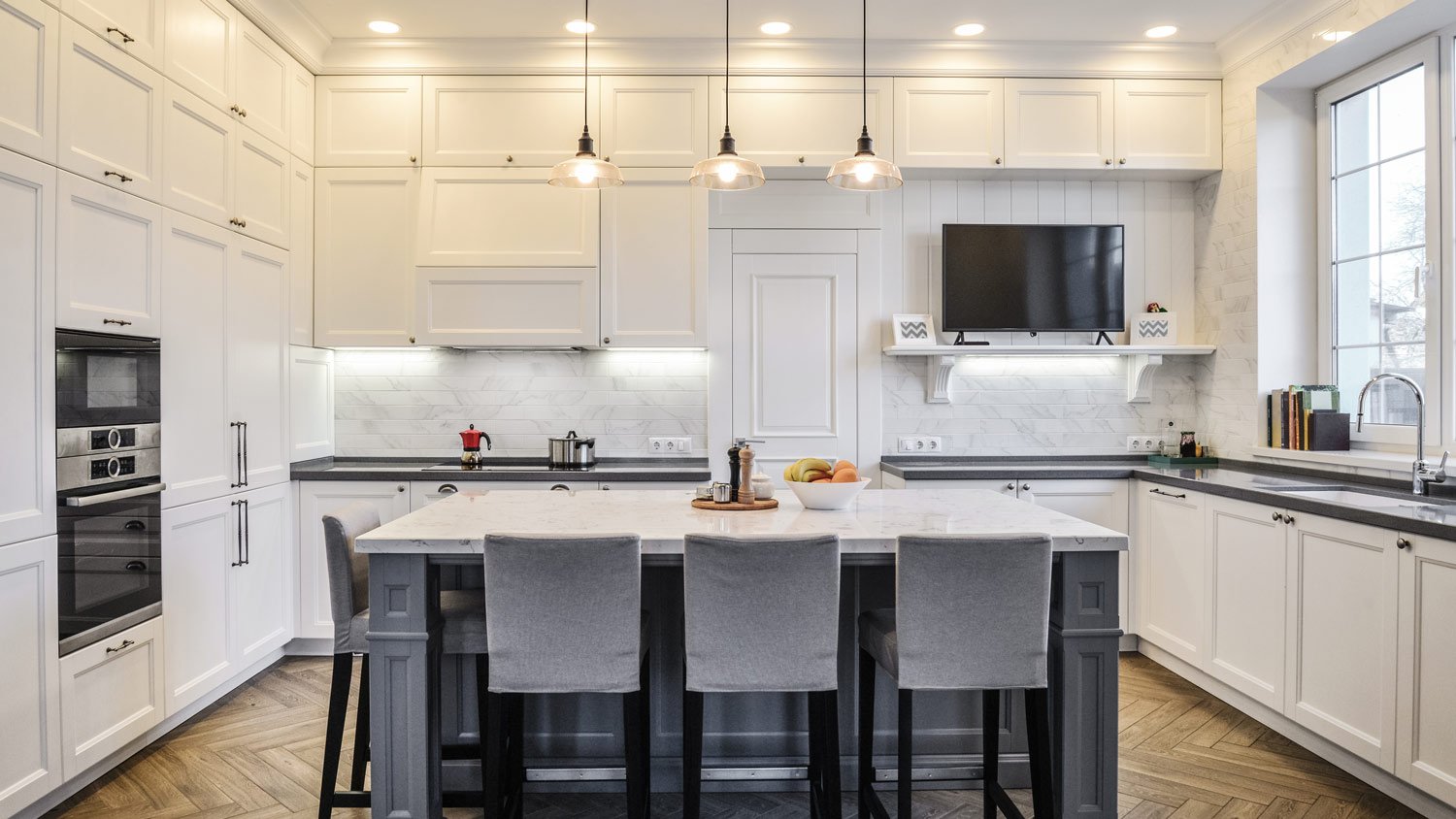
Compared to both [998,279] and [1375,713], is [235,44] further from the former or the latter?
[1375,713]

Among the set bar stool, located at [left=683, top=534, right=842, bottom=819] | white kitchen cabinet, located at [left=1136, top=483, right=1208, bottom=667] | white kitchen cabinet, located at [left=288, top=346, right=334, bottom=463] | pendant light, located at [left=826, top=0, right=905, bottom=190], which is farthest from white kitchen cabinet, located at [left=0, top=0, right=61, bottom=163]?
white kitchen cabinet, located at [left=1136, top=483, right=1208, bottom=667]

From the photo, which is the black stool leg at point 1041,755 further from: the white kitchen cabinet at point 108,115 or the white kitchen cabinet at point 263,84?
the white kitchen cabinet at point 263,84

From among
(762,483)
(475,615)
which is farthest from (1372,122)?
(475,615)

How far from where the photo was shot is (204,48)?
3.13 m

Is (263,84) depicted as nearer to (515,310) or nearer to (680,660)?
(515,310)

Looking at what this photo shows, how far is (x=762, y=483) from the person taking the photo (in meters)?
2.60

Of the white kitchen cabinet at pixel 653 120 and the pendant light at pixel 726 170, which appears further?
the white kitchen cabinet at pixel 653 120

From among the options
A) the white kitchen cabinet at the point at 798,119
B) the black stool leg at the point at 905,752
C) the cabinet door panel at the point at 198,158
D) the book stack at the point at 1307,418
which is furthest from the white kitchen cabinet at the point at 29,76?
the book stack at the point at 1307,418

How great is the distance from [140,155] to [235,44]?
868mm

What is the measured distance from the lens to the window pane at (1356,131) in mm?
3521

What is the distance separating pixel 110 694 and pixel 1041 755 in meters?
2.87

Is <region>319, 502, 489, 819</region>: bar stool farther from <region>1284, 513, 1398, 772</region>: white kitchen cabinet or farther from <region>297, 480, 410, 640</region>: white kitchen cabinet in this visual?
<region>1284, 513, 1398, 772</region>: white kitchen cabinet

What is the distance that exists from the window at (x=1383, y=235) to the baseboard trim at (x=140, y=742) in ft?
16.5

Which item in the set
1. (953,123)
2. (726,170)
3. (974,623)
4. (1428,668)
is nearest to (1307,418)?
(1428,668)
